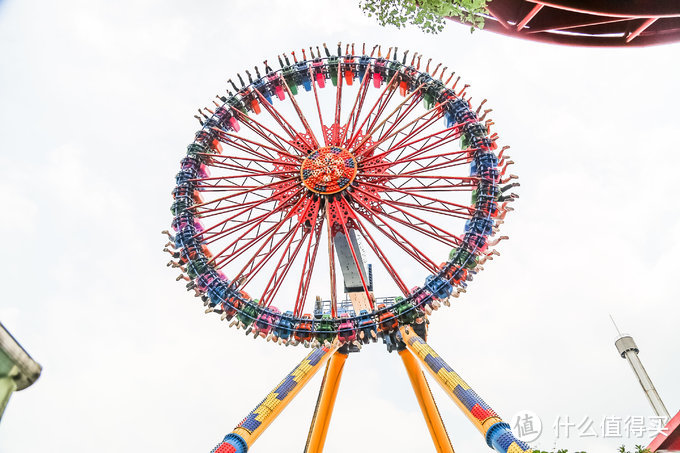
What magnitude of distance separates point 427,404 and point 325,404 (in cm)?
433

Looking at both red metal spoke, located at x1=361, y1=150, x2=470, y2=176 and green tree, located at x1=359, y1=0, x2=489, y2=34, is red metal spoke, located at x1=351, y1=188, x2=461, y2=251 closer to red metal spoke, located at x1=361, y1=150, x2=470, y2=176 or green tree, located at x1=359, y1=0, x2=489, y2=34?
red metal spoke, located at x1=361, y1=150, x2=470, y2=176

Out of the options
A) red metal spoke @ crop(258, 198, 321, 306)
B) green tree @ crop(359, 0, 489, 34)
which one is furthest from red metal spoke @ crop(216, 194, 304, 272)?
green tree @ crop(359, 0, 489, 34)

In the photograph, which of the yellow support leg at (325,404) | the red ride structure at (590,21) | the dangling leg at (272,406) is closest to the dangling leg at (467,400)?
the yellow support leg at (325,404)

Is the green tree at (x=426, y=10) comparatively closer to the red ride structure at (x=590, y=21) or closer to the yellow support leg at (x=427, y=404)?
the red ride structure at (x=590, y=21)

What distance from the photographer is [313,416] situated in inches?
886

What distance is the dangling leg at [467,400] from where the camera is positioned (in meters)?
17.0

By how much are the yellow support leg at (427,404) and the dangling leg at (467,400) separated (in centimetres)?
66

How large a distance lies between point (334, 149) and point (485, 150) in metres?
6.22

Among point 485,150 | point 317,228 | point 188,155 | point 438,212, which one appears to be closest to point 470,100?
point 485,150

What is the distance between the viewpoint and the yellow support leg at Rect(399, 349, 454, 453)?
2170cm

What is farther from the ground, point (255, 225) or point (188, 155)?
point (188, 155)

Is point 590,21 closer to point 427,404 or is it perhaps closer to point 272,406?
point 427,404

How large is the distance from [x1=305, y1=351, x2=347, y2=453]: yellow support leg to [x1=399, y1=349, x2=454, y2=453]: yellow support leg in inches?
110

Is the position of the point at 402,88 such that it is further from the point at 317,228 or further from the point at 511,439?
the point at 511,439
